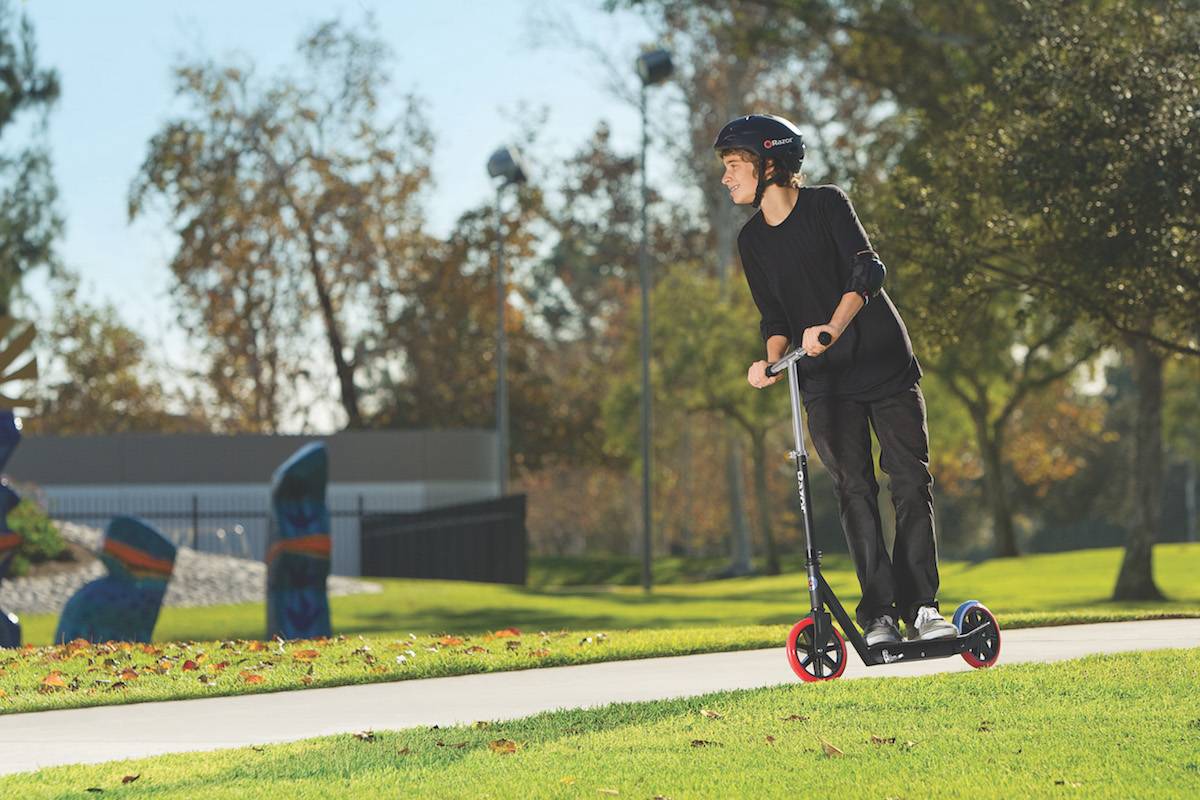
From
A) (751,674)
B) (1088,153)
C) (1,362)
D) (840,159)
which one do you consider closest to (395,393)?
(840,159)

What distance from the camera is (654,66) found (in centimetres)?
3048

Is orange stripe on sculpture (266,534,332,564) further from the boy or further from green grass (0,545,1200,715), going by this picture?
the boy

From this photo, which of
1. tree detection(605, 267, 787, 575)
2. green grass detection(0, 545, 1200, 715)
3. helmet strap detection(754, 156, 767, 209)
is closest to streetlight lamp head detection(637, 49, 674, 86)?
green grass detection(0, 545, 1200, 715)

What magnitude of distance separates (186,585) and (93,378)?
33915 mm

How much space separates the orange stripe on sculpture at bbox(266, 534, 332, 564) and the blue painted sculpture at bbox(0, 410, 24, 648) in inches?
99.8

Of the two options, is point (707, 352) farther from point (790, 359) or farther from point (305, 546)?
point (790, 359)

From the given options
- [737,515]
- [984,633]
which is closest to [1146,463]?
[984,633]

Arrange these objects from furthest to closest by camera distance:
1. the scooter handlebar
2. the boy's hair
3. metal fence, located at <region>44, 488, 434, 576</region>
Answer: metal fence, located at <region>44, 488, 434, 576</region> < the boy's hair < the scooter handlebar

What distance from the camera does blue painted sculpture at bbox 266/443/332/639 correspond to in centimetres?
1605

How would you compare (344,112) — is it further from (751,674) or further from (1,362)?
(751,674)

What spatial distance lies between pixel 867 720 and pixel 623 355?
42.2 meters

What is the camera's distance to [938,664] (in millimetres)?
8656

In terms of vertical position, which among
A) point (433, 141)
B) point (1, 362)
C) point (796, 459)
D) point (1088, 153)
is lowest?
point (796, 459)

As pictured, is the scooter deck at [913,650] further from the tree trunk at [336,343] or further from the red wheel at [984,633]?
the tree trunk at [336,343]
